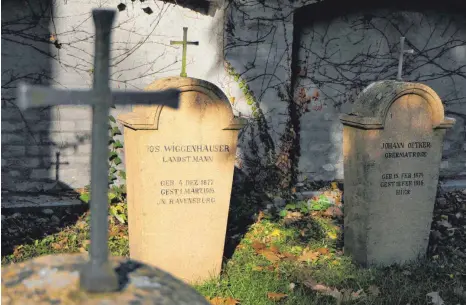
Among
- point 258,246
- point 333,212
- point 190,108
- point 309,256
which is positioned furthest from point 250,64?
point 190,108

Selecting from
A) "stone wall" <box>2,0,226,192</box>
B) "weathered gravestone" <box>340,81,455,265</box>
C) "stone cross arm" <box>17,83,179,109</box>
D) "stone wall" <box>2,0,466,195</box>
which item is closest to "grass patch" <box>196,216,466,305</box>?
"weathered gravestone" <box>340,81,455,265</box>

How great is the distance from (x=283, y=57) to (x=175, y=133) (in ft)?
9.72

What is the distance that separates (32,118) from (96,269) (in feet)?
17.6

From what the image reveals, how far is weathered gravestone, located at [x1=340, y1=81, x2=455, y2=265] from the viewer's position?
5.07 meters

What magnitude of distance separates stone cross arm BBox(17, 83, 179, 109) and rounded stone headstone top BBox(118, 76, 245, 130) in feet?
8.02

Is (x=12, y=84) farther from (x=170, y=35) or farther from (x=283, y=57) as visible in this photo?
(x=283, y=57)

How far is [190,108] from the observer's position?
4504 mm

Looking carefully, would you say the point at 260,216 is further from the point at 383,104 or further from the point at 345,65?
the point at 345,65

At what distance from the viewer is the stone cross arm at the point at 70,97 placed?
1.71m

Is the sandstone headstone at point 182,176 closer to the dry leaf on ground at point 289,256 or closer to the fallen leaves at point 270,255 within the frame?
the fallen leaves at point 270,255

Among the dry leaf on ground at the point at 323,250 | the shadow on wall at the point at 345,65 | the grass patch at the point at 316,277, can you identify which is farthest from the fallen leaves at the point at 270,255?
the shadow on wall at the point at 345,65

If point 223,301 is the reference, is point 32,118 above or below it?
above

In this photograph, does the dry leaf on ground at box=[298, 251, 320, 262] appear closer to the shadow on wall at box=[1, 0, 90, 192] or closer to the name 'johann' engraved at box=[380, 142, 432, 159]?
the name 'johann' engraved at box=[380, 142, 432, 159]

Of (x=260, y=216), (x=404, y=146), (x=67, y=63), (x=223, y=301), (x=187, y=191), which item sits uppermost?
(x=67, y=63)
